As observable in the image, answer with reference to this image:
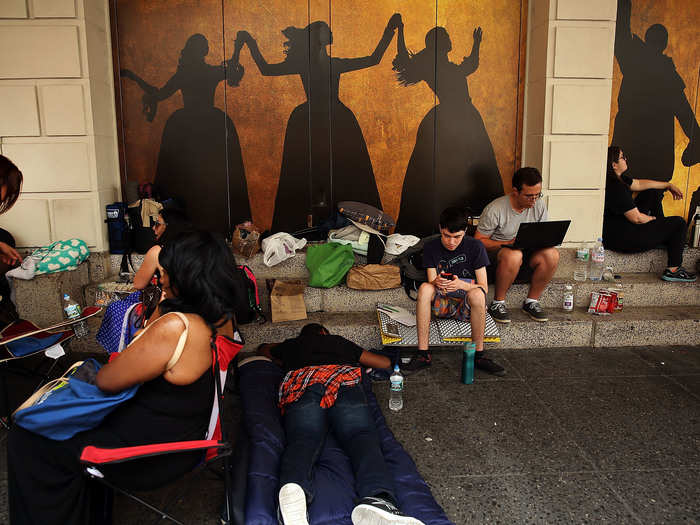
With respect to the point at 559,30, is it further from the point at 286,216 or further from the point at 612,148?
the point at 286,216

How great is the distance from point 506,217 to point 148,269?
3.21 meters

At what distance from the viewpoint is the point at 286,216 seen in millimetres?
6258

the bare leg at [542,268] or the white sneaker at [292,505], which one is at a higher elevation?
the bare leg at [542,268]

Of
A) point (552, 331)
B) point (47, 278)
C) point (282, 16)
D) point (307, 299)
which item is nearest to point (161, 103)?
point (282, 16)

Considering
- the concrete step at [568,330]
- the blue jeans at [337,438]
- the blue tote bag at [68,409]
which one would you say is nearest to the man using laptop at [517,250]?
the concrete step at [568,330]

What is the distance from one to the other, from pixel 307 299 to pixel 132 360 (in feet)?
9.70

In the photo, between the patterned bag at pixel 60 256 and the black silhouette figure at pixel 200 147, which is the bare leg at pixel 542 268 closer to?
the black silhouette figure at pixel 200 147

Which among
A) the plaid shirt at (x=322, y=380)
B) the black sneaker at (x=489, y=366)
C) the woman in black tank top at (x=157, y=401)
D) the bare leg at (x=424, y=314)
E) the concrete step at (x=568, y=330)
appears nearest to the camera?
the woman in black tank top at (x=157, y=401)

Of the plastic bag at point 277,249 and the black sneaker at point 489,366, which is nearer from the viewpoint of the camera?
the black sneaker at point 489,366

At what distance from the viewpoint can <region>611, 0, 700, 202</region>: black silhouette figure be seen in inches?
238

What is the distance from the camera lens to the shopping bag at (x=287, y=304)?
190 inches

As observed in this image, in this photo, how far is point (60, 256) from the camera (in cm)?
498

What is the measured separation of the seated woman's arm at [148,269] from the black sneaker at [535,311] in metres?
3.23

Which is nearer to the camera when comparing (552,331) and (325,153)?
(552,331)
